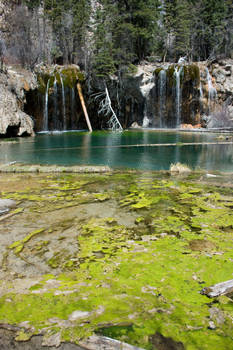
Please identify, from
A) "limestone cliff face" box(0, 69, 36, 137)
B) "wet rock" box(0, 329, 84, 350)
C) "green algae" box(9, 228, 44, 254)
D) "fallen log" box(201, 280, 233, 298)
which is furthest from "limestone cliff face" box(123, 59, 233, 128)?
"wet rock" box(0, 329, 84, 350)

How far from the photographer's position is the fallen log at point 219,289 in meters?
2.58

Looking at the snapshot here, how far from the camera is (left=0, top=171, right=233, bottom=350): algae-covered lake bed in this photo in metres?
2.20

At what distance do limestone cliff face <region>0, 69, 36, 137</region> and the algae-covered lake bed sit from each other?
1534 centimetres

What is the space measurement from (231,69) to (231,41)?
8867 mm

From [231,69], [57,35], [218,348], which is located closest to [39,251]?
[218,348]

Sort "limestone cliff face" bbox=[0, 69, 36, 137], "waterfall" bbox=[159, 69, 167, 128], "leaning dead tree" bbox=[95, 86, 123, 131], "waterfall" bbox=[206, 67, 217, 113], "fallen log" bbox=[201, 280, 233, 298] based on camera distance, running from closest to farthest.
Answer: "fallen log" bbox=[201, 280, 233, 298]
"limestone cliff face" bbox=[0, 69, 36, 137]
"leaning dead tree" bbox=[95, 86, 123, 131]
"waterfall" bbox=[159, 69, 167, 128]
"waterfall" bbox=[206, 67, 217, 113]

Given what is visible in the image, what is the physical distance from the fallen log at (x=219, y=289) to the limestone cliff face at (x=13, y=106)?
19.5 m

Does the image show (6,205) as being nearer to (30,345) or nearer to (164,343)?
(30,345)

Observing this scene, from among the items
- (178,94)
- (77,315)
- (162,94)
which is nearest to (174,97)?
(178,94)

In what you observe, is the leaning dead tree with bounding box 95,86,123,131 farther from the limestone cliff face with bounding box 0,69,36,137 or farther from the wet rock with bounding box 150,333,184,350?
the wet rock with bounding box 150,333,184,350

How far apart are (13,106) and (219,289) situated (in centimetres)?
2052

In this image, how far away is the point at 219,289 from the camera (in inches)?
103

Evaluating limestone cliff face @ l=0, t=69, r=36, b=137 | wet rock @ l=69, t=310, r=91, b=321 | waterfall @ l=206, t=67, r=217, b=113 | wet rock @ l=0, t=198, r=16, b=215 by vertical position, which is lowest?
wet rock @ l=69, t=310, r=91, b=321

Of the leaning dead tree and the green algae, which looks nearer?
the green algae
